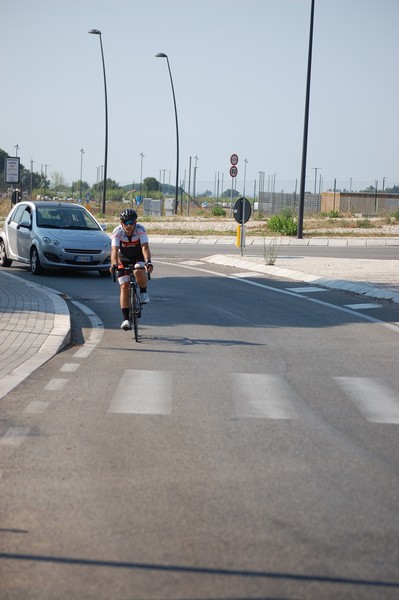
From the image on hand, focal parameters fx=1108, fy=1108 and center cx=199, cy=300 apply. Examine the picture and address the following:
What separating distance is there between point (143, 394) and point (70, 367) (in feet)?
6.02

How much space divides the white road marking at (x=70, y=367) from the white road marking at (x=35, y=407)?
6.17ft

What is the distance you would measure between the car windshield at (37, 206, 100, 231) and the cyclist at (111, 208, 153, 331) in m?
10.7

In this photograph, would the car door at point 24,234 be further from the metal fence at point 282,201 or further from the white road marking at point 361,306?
the metal fence at point 282,201

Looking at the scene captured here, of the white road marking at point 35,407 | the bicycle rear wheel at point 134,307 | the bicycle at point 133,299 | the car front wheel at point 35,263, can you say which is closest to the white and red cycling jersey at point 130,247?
the bicycle at point 133,299

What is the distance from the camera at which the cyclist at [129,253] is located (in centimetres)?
1458

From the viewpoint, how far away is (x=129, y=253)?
14.9 m

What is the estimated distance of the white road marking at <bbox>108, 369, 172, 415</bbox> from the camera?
9.34m

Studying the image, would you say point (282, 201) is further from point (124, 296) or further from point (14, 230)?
point (124, 296)

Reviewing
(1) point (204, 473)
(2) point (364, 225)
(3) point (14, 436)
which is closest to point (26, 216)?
(3) point (14, 436)

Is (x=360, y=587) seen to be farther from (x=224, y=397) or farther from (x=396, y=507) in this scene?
(x=224, y=397)

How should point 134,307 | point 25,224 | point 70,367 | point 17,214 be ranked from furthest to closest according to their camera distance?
1. point 17,214
2. point 25,224
3. point 134,307
4. point 70,367

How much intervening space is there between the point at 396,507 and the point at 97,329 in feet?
31.1

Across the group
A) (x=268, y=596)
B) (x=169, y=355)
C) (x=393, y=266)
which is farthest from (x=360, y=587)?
(x=393, y=266)

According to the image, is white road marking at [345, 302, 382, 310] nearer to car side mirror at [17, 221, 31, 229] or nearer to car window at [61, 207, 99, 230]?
car window at [61, 207, 99, 230]
